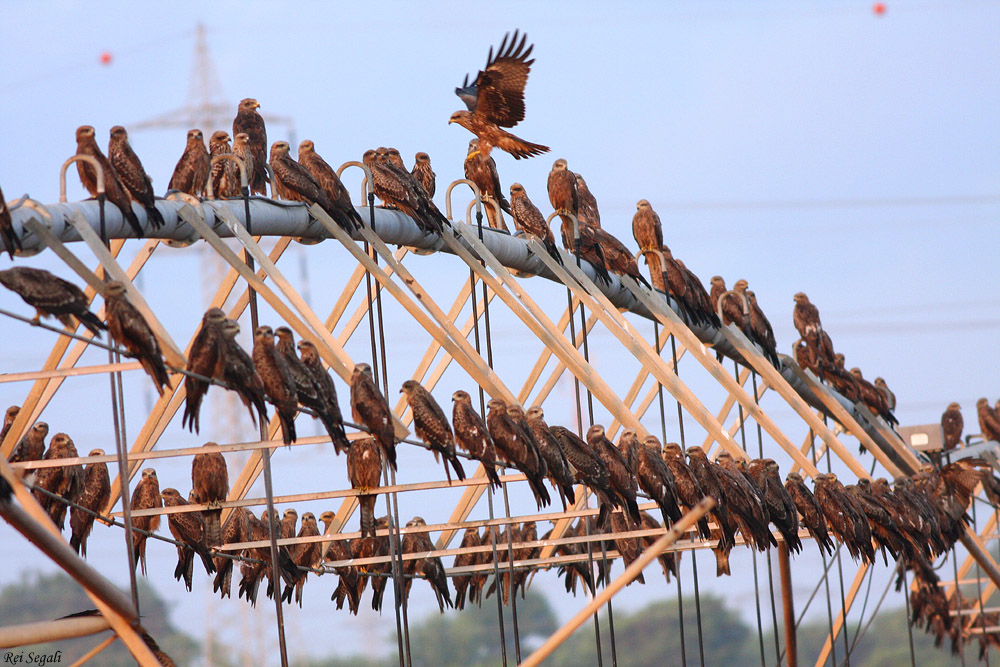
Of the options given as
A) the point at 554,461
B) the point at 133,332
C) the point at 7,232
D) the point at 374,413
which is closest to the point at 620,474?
the point at 554,461

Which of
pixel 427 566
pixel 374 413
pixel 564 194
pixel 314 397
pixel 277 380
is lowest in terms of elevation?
pixel 427 566

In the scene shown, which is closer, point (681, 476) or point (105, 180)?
point (105, 180)

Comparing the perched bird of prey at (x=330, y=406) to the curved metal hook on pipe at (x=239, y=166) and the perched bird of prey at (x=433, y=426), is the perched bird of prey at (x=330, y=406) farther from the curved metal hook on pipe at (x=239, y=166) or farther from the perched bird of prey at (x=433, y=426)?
the curved metal hook on pipe at (x=239, y=166)

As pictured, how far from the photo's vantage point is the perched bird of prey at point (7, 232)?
9.84 meters

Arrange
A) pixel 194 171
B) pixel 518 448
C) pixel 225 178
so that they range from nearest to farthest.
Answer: pixel 518 448, pixel 194 171, pixel 225 178

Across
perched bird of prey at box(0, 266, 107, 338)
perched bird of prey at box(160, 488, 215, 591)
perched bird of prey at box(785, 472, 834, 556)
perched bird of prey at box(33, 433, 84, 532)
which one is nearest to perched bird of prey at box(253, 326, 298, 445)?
perched bird of prey at box(0, 266, 107, 338)

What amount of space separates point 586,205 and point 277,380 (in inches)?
337

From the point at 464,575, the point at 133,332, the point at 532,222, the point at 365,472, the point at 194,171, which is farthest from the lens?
the point at 464,575

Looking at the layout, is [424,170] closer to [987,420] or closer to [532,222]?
[532,222]

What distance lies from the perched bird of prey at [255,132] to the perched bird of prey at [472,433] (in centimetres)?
378

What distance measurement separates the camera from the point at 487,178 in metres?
16.6

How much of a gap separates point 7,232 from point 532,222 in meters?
7.74

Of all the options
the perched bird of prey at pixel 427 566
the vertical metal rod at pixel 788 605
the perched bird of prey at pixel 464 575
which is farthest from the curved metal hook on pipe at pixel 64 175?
the vertical metal rod at pixel 788 605

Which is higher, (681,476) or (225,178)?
(225,178)
